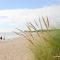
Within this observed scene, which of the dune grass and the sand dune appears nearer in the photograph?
the dune grass

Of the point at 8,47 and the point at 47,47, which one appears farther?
the point at 8,47

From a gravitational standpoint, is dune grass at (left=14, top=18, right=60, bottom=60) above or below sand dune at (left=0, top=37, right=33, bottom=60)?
above

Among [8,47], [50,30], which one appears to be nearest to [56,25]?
[50,30]

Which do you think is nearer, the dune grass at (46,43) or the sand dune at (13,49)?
the dune grass at (46,43)

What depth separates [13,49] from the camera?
4.25 m

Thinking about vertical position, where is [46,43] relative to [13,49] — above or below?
above

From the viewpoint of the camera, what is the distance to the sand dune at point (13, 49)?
3.59 metres

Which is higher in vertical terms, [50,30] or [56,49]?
[50,30]

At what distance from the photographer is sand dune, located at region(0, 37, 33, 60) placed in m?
3.59

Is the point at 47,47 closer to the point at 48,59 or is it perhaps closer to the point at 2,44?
the point at 48,59

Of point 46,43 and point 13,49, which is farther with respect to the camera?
point 13,49

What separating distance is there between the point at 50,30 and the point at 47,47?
0.17m

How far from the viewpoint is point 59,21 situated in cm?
232

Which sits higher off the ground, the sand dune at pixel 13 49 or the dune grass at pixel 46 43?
the dune grass at pixel 46 43
